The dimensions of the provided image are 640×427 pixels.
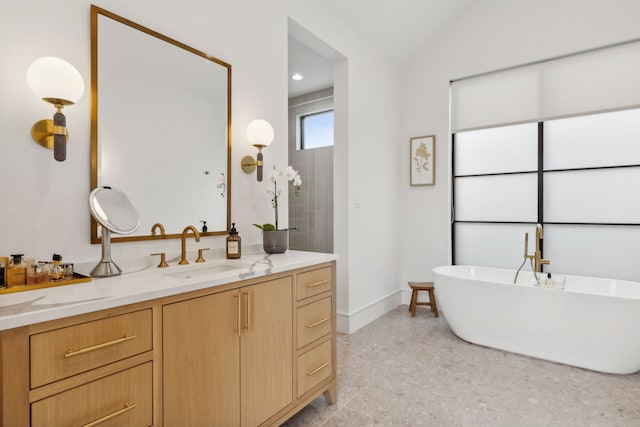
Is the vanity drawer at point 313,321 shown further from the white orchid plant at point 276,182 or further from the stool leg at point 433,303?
the stool leg at point 433,303

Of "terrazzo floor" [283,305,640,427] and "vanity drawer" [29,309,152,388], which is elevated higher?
"vanity drawer" [29,309,152,388]

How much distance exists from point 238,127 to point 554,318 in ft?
8.54

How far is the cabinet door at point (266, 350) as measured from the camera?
58.2 inches

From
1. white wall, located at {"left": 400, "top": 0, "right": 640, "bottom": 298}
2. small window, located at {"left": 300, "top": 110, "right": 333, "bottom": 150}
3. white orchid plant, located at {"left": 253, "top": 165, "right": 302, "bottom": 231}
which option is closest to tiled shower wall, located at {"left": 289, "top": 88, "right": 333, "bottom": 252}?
small window, located at {"left": 300, "top": 110, "right": 333, "bottom": 150}

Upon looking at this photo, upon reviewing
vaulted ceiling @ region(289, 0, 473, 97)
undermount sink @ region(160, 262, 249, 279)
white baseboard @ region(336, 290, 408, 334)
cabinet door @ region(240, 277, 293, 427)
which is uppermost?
vaulted ceiling @ region(289, 0, 473, 97)

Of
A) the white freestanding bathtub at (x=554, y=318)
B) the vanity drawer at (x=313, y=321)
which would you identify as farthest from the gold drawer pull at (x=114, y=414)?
the white freestanding bathtub at (x=554, y=318)

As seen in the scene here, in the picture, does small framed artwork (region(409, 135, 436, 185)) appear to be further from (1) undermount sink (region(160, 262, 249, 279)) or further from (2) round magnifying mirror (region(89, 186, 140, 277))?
(2) round magnifying mirror (region(89, 186, 140, 277))

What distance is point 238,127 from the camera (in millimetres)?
2145

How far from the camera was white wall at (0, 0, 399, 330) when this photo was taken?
50.7 inches

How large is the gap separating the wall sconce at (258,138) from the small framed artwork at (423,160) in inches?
90.9

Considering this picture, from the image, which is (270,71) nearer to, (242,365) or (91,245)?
(91,245)

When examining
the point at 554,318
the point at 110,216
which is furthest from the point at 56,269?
the point at 554,318

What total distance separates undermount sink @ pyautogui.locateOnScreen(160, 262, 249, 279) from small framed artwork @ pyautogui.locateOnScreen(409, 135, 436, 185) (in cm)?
277

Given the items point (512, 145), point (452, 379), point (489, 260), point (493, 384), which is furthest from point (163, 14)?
point (489, 260)
